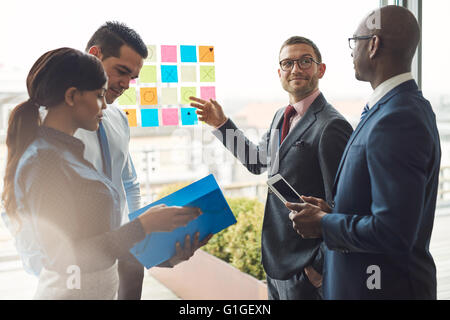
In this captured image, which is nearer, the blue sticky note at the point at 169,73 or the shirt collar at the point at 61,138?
the shirt collar at the point at 61,138

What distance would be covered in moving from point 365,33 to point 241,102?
655 mm

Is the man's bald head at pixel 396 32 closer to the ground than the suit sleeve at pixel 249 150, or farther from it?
farther from it

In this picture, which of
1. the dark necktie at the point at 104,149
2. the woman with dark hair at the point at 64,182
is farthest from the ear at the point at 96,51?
the dark necktie at the point at 104,149

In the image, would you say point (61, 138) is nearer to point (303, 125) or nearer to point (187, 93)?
point (187, 93)

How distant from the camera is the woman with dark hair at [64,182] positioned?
116cm

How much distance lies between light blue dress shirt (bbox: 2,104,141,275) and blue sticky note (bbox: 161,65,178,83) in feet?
0.76

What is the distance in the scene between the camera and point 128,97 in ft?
5.09

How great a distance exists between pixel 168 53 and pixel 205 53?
0.16 meters

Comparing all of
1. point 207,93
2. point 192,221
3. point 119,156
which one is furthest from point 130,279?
point 207,93

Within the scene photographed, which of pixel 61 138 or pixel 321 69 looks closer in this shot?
pixel 61 138

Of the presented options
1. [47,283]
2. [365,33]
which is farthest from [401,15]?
[47,283]

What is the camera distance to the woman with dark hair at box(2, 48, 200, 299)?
1.16 m

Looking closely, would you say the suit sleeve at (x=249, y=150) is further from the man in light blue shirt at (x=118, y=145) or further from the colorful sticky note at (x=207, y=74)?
the man in light blue shirt at (x=118, y=145)

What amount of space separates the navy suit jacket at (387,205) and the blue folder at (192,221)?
1.19 feet
